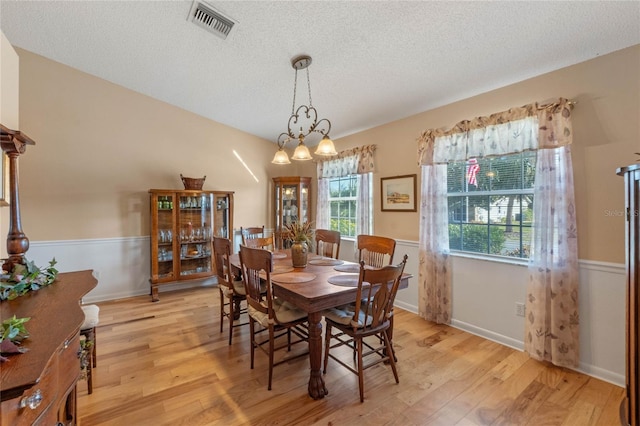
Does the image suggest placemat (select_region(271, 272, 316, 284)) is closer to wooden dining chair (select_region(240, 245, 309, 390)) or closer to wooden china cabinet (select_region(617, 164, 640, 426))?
wooden dining chair (select_region(240, 245, 309, 390))

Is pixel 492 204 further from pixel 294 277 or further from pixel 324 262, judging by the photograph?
pixel 294 277

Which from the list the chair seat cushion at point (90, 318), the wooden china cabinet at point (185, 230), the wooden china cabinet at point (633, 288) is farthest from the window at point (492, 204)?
the chair seat cushion at point (90, 318)

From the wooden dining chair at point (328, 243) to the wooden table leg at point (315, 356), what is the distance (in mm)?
1333

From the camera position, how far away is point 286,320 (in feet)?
7.19

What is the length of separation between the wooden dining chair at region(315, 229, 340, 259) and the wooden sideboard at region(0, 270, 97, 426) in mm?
2286

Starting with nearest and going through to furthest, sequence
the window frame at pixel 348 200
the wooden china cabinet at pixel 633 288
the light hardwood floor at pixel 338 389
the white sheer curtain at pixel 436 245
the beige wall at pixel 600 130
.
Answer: the wooden china cabinet at pixel 633 288 < the light hardwood floor at pixel 338 389 < the beige wall at pixel 600 130 < the white sheer curtain at pixel 436 245 < the window frame at pixel 348 200

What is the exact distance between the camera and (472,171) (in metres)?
3.06

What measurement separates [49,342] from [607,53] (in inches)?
146

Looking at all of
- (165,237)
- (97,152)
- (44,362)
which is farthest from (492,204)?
(97,152)

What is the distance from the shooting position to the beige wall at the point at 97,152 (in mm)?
3574

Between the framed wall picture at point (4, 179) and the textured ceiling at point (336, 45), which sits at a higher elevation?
the textured ceiling at point (336, 45)

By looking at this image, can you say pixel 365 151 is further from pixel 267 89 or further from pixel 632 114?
pixel 632 114

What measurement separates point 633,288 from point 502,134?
70.2 inches

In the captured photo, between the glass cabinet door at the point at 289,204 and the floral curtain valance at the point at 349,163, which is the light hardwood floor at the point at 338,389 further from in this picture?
the glass cabinet door at the point at 289,204
